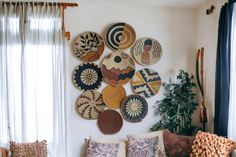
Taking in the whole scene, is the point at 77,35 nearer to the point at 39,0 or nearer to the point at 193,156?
the point at 39,0

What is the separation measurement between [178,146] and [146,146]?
1.17 feet

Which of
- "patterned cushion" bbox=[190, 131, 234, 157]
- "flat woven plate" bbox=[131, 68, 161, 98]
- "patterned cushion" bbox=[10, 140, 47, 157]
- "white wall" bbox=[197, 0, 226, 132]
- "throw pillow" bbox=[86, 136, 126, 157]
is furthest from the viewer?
"flat woven plate" bbox=[131, 68, 161, 98]

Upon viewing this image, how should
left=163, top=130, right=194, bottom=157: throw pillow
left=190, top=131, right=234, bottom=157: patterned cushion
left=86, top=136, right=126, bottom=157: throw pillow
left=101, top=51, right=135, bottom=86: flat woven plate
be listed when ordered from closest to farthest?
left=190, top=131, right=234, bottom=157: patterned cushion, left=163, top=130, right=194, bottom=157: throw pillow, left=86, top=136, right=126, bottom=157: throw pillow, left=101, top=51, right=135, bottom=86: flat woven plate

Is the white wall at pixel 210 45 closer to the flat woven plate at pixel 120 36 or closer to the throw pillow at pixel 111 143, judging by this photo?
the flat woven plate at pixel 120 36

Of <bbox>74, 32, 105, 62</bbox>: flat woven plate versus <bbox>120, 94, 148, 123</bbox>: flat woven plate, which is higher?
<bbox>74, 32, 105, 62</bbox>: flat woven plate

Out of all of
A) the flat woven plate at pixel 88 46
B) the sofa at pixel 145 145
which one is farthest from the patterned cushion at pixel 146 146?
the flat woven plate at pixel 88 46

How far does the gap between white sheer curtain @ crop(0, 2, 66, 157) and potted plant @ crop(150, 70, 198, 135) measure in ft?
4.16

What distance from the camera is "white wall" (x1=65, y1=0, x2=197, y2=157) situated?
3172 millimetres

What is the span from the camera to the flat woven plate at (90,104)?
3.18 m

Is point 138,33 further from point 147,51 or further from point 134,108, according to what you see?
point 134,108

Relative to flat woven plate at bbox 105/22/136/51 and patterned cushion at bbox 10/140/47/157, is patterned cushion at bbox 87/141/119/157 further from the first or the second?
flat woven plate at bbox 105/22/136/51

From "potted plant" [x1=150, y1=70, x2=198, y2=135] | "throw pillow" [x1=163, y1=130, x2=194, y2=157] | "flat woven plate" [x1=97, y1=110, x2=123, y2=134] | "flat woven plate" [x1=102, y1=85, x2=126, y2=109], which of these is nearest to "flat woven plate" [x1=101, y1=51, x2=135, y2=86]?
"flat woven plate" [x1=102, y1=85, x2=126, y2=109]

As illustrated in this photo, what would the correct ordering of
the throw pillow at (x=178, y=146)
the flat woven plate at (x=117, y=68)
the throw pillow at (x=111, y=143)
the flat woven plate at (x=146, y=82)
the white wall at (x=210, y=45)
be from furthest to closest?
the flat woven plate at (x=146, y=82)
the flat woven plate at (x=117, y=68)
the white wall at (x=210, y=45)
the throw pillow at (x=111, y=143)
the throw pillow at (x=178, y=146)

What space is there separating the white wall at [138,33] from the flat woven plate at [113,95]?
0.25 ft
